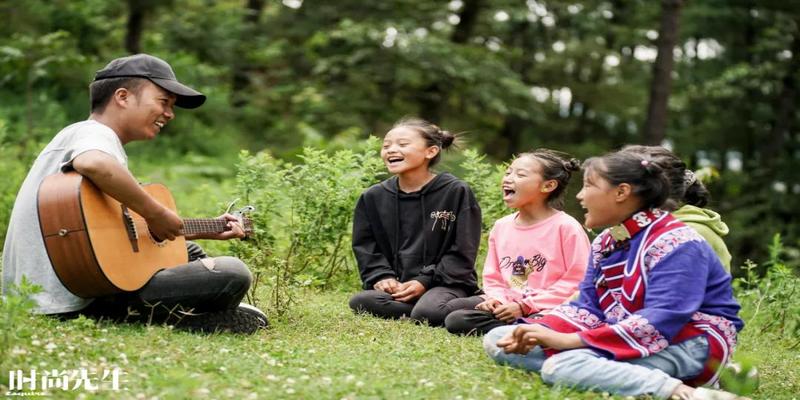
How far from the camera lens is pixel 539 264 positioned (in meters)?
5.28

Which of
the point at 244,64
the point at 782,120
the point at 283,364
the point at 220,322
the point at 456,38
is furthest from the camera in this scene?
the point at 782,120

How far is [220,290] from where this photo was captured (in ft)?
15.5

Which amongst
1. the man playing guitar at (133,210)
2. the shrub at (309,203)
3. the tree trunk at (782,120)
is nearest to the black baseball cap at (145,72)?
the man playing guitar at (133,210)

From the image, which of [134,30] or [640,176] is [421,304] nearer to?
[640,176]

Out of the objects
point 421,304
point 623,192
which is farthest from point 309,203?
point 623,192

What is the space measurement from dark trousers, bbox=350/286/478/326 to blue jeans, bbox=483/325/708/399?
159 centimetres

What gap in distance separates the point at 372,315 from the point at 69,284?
210cm

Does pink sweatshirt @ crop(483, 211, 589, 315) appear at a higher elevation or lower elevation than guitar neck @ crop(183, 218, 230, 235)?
lower

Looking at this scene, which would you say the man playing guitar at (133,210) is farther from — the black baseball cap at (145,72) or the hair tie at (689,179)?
the hair tie at (689,179)

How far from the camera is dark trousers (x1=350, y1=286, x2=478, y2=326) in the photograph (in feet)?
18.4

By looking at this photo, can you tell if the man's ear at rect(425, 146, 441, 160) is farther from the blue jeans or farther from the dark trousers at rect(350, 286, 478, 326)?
the blue jeans

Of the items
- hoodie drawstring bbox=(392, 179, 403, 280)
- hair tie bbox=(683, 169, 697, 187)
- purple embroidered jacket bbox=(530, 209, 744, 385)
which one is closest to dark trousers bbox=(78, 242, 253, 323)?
hoodie drawstring bbox=(392, 179, 403, 280)

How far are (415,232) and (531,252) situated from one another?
1.02 meters

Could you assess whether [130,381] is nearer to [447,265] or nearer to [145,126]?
[145,126]
